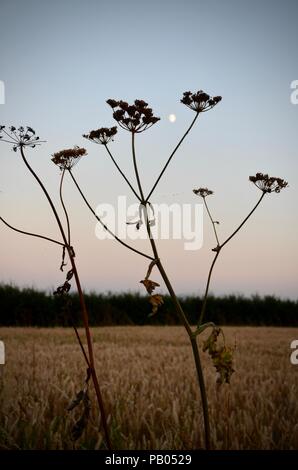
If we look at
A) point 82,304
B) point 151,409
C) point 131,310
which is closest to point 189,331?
point 82,304

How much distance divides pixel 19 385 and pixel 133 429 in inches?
53.7

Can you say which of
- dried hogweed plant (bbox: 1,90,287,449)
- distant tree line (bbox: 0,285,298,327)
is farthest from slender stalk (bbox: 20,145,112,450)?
distant tree line (bbox: 0,285,298,327)

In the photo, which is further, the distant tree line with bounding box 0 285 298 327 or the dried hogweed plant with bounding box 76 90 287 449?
the distant tree line with bounding box 0 285 298 327

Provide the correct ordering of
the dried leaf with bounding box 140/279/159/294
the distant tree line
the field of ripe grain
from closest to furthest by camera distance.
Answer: the dried leaf with bounding box 140/279/159/294, the field of ripe grain, the distant tree line

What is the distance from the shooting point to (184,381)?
15.7 feet

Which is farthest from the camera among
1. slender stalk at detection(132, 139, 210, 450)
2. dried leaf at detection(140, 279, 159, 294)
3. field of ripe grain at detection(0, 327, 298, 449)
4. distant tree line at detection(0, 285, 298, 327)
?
distant tree line at detection(0, 285, 298, 327)

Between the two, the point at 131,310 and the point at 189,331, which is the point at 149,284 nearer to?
the point at 189,331

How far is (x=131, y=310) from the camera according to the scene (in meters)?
19.3

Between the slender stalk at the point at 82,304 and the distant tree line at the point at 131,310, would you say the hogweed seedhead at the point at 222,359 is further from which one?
the distant tree line at the point at 131,310

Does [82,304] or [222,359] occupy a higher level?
[82,304]

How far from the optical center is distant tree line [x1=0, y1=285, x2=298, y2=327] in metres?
17.0

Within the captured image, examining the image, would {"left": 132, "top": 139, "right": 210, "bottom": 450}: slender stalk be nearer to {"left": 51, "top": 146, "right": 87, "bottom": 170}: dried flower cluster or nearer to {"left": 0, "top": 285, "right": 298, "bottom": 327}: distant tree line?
{"left": 51, "top": 146, "right": 87, "bottom": 170}: dried flower cluster
